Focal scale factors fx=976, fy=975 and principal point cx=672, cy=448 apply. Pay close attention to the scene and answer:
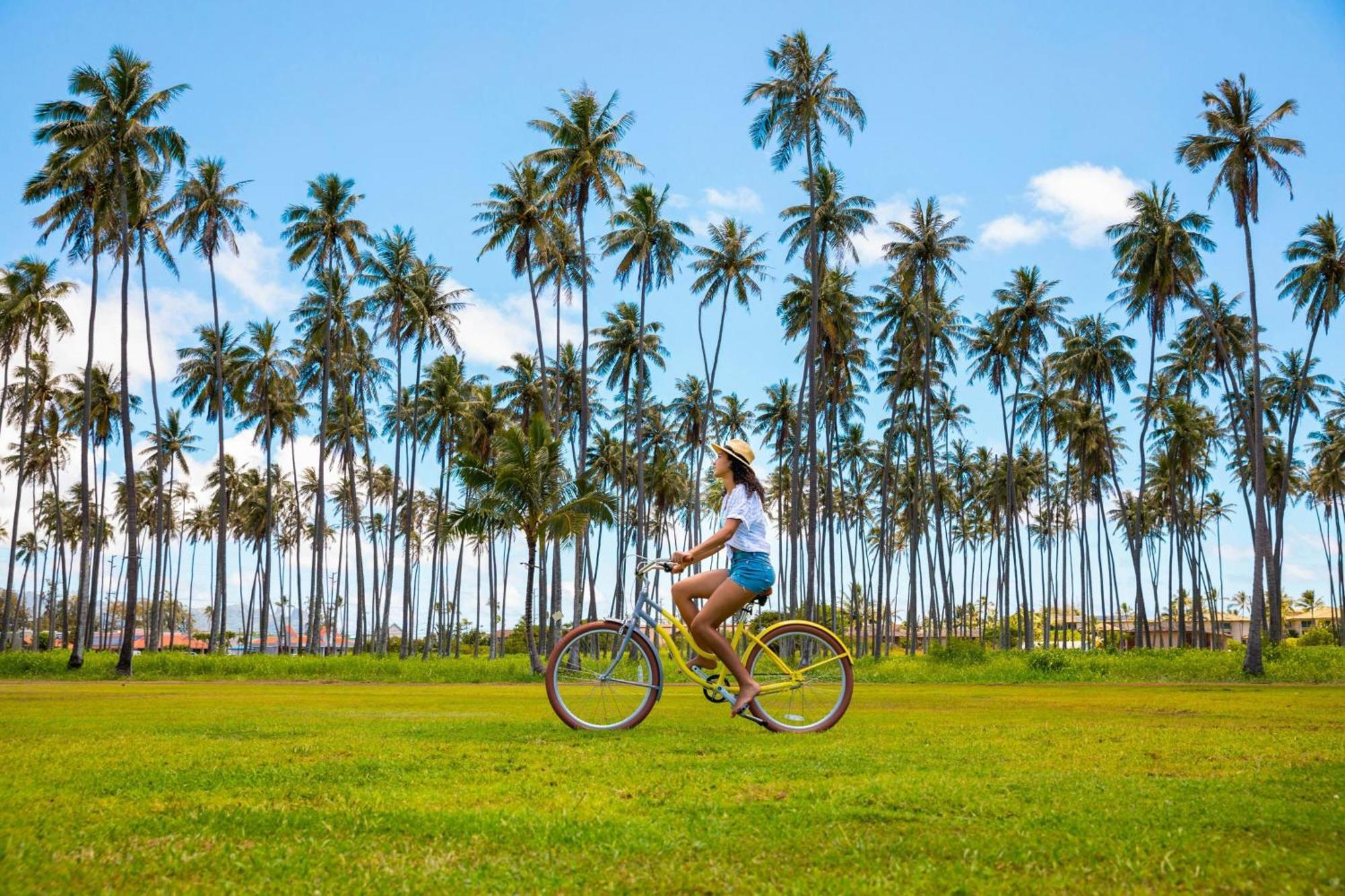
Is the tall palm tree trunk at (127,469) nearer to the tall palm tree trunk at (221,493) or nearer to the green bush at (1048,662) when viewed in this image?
the tall palm tree trunk at (221,493)

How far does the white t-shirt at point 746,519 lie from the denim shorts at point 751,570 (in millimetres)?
52

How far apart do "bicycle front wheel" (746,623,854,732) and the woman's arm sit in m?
0.99

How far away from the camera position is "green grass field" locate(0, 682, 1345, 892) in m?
3.46

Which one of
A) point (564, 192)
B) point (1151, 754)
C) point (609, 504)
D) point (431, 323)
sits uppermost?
point (564, 192)

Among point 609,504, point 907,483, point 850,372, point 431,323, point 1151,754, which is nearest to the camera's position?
point 1151,754

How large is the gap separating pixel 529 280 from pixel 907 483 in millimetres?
43098

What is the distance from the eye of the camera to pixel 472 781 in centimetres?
557

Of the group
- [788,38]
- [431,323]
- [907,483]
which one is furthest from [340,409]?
[907,483]

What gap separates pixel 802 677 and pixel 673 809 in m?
4.11

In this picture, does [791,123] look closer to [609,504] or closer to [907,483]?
[609,504]

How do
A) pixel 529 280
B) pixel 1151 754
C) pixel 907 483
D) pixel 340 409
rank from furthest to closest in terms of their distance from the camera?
pixel 907 483 < pixel 340 409 < pixel 529 280 < pixel 1151 754

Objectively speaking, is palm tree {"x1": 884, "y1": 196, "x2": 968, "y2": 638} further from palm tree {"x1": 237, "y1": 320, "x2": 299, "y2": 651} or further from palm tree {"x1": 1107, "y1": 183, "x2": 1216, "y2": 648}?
palm tree {"x1": 237, "y1": 320, "x2": 299, "y2": 651}

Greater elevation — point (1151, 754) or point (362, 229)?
point (362, 229)

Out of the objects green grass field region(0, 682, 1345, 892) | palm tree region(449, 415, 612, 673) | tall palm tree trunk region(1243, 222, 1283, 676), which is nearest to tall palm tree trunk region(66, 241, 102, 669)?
palm tree region(449, 415, 612, 673)
